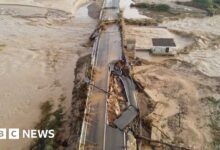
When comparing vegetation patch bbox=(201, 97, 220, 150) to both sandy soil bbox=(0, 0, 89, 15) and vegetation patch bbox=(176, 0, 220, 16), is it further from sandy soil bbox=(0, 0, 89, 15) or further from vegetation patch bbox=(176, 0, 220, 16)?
sandy soil bbox=(0, 0, 89, 15)

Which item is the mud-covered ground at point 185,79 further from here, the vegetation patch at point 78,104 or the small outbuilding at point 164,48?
the vegetation patch at point 78,104

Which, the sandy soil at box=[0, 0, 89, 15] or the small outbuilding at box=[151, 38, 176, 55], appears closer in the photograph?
the small outbuilding at box=[151, 38, 176, 55]

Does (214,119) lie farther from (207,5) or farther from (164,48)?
(207,5)

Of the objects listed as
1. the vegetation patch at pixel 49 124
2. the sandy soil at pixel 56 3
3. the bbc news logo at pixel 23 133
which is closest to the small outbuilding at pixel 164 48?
the vegetation patch at pixel 49 124

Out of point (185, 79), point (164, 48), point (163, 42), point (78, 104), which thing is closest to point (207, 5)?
point (163, 42)

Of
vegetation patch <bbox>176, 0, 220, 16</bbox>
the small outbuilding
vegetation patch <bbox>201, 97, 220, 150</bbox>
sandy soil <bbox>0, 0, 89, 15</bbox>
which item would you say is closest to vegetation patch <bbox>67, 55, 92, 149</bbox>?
the small outbuilding
